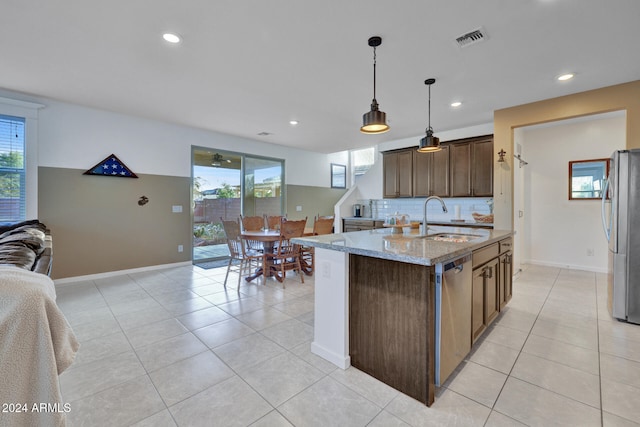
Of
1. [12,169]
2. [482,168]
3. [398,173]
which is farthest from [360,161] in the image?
[12,169]

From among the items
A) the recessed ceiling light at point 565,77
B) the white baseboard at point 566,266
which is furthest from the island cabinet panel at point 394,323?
the white baseboard at point 566,266

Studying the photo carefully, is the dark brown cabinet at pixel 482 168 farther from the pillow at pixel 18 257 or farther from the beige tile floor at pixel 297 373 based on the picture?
the pillow at pixel 18 257

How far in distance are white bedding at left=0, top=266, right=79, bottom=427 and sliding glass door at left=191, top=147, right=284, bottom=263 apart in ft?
15.5

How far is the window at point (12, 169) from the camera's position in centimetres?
358

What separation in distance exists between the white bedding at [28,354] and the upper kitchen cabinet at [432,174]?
5.44 m

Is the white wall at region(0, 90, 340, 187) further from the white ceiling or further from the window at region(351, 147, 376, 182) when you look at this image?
the window at region(351, 147, 376, 182)

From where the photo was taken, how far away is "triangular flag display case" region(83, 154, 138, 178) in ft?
13.8

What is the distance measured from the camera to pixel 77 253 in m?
4.10

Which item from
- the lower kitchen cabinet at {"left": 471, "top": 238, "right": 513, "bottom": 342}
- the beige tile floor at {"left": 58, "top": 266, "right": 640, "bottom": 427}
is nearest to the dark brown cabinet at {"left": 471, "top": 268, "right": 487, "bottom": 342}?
the lower kitchen cabinet at {"left": 471, "top": 238, "right": 513, "bottom": 342}

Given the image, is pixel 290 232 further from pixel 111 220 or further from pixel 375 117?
pixel 111 220

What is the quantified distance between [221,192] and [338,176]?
357cm

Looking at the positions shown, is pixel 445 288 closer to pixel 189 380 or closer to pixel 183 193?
pixel 189 380

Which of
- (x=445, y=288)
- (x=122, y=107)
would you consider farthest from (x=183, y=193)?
(x=445, y=288)

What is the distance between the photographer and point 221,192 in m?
5.70
